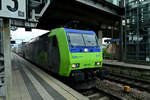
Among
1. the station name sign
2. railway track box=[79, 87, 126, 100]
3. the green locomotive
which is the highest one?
the station name sign

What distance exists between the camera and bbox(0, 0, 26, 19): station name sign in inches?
89.8

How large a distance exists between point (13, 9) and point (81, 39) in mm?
3573

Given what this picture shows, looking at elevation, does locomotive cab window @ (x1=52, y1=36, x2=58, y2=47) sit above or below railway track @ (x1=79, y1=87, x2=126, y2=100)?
above

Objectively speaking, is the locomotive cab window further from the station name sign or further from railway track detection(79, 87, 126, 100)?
the station name sign

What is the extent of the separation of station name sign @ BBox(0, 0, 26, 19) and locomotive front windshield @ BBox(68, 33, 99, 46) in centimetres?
278

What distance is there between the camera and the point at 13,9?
2.38 metres

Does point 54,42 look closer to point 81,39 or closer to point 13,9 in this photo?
point 81,39

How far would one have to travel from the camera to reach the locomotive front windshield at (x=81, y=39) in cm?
522

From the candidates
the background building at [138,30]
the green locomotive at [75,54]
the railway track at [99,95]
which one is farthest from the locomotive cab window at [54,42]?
the background building at [138,30]

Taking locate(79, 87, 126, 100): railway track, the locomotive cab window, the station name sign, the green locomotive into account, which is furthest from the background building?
the station name sign

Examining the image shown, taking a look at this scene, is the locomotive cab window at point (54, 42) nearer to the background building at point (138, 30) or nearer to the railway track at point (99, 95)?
the railway track at point (99, 95)

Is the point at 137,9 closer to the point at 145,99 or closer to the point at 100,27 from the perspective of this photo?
the point at 100,27

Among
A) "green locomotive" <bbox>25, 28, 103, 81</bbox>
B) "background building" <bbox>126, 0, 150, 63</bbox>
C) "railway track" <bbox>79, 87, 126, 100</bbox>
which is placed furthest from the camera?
"background building" <bbox>126, 0, 150, 63</bbox>

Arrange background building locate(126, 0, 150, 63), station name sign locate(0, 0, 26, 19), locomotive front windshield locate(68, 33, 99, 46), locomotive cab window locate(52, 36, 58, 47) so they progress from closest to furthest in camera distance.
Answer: station name sign locate(0, 0, 26, 19)
locomotive front windshield locate(68, 33, 99, 46)
locomotive cab window locate(52, 36, 58, 47)
background building locate(126, 0, 150, 63)
